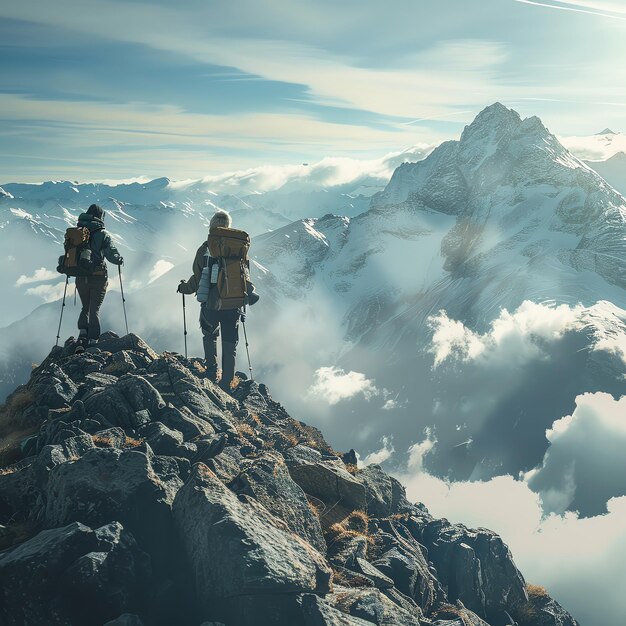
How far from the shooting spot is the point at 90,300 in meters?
24.6

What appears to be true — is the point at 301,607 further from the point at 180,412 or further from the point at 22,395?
the point at 22,395

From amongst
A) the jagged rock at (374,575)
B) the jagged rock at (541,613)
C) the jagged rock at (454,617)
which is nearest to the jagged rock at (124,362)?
the jagged rock at (374,575)

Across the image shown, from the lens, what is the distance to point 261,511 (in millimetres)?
11508

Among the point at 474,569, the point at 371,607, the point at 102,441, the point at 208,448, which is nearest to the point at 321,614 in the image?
the point at 371,607

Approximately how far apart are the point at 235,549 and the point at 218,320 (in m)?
13.8

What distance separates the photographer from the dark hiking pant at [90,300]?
24.3 m

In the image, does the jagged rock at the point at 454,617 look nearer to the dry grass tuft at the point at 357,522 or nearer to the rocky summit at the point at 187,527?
the rocky summit at the point at 187,527

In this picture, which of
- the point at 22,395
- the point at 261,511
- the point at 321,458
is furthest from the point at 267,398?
the point at 261,511

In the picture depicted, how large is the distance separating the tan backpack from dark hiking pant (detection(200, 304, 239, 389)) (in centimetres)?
59

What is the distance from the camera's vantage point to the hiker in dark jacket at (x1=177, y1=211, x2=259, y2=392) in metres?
22.4

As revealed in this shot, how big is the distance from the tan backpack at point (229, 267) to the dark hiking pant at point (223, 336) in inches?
23.3

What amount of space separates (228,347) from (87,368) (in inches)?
212

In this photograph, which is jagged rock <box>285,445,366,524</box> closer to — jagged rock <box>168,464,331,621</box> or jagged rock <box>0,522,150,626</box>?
jagged rock <box>168,464,331,621</box>

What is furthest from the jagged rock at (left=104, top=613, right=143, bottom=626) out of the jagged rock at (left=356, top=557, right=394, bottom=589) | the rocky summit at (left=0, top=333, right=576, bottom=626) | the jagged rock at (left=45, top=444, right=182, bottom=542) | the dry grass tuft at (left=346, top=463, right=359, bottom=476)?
the dry grass tuft at (left=346, top=463, right=359, bottom=476)
